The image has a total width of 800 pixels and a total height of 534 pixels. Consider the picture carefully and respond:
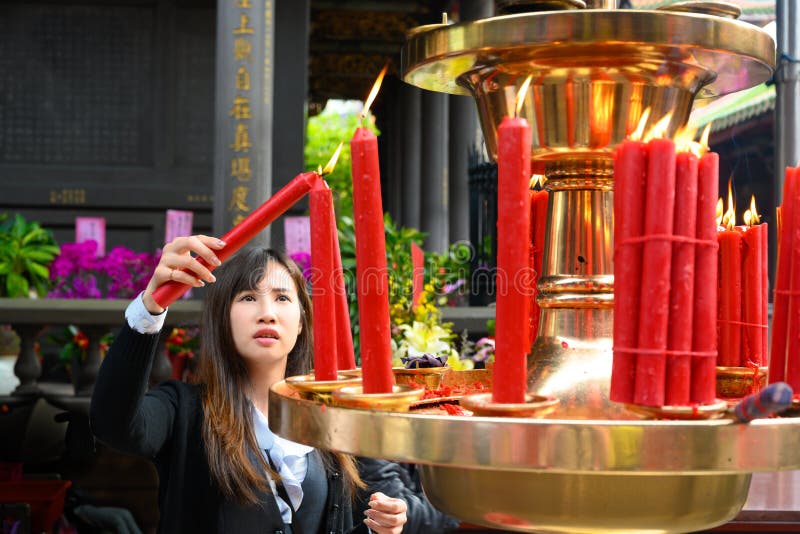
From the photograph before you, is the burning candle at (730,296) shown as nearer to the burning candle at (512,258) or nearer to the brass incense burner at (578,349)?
the brass incense burner at (578,349)

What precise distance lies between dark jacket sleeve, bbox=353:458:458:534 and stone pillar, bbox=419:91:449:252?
9.65 metres

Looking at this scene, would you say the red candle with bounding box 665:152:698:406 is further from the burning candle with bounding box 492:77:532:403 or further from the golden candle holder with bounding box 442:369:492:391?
the golden candle holder with bounding box 442:369:492:391

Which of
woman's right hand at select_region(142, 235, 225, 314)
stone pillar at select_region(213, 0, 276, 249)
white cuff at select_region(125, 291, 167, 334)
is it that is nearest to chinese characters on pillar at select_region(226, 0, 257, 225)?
stone pillar at select_region(213, 0, 276, 249)

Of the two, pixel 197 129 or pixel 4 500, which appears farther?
pixel 197 129

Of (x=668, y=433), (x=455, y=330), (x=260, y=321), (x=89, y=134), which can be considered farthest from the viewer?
(x=89, y=134)

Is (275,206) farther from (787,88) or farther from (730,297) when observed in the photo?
(787,88)

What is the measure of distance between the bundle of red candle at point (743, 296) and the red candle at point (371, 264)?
387 millimetres

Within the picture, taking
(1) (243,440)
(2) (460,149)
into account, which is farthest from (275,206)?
(2) (460,149)

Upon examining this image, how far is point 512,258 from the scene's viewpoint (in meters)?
0.67

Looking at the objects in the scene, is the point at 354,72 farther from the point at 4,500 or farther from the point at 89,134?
the point at 4,500

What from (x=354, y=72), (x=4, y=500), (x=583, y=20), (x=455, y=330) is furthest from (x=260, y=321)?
(x=354, y=72)

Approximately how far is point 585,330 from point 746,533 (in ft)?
5.27

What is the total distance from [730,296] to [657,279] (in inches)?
12.7

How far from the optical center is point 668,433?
0.64 m
